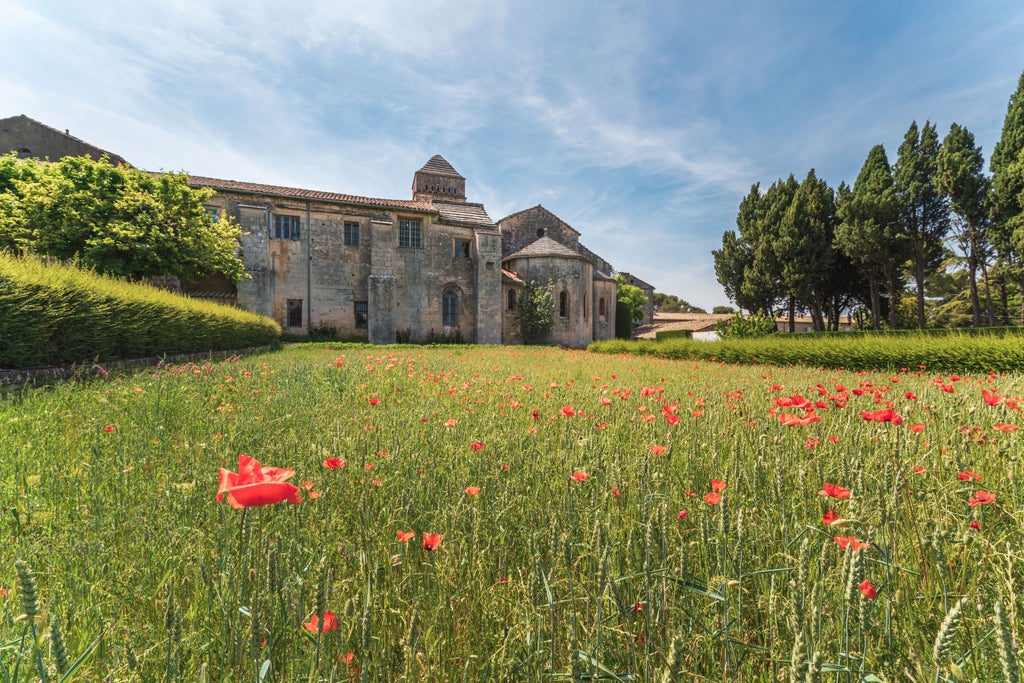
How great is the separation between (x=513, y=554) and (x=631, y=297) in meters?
43.4

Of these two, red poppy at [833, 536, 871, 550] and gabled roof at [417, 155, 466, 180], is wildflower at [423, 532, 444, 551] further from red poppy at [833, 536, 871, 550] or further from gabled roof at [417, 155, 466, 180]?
gabled roof at [417, 155, 466, 180]

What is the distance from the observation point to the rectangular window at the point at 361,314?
24.2 metres

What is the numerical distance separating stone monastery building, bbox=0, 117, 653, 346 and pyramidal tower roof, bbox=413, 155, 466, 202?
44.0 ft

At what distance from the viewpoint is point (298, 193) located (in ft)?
77.0

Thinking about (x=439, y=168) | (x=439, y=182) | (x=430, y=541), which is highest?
(x=439, y=168)

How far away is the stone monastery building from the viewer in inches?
877

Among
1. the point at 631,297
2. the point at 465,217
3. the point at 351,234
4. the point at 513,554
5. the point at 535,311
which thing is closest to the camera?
the point at 513,554

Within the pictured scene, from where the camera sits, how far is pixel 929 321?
121 ft

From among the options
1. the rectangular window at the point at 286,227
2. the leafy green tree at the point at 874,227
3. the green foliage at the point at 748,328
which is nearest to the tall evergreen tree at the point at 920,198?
the leafy green tree at the point at 874,227

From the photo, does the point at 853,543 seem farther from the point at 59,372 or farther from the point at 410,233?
the point at 410,233

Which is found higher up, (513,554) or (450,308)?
(450,308)

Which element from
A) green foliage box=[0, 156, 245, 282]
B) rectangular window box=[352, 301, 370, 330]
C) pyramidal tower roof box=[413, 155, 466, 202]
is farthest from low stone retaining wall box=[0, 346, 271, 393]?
pyramidal tower roof box=[413, 155, 466, 202]

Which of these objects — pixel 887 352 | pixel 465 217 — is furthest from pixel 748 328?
pixel 465 217

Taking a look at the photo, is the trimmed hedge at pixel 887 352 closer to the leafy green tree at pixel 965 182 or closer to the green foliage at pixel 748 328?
the green foliage at pixel 748 328
